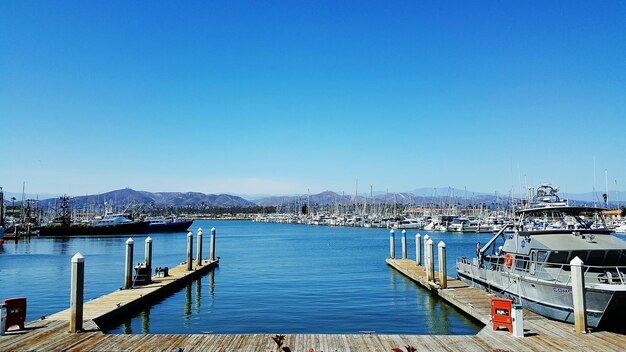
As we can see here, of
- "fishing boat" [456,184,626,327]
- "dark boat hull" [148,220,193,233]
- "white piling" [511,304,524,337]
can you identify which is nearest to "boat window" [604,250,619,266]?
"fishing boat" [456,184,626,327]

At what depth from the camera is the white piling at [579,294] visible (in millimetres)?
14305

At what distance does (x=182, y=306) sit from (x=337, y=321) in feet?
29.1

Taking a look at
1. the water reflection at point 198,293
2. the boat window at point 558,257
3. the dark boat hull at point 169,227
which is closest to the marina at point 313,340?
the boat window at point 558,257

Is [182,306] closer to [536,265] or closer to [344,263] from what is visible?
[536,265]

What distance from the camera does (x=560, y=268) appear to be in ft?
59.8

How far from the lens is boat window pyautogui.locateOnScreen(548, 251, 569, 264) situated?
18875 mm

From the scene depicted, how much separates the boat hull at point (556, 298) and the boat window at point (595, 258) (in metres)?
2.43

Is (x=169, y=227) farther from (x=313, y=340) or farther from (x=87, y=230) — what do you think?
(x=313, y=340)

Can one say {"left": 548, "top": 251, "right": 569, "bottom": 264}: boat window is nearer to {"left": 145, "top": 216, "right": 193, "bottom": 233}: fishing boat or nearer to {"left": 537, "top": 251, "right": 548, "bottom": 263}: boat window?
{"left": 537, "top": 251, "right": 548, "bottom": 263}: boat window

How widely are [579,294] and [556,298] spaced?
3.08 m

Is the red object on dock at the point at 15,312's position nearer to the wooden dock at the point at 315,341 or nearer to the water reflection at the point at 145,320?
the wooden dock at the point at 315,341

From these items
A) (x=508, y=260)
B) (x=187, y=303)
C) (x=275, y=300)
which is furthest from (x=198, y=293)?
(x=508, y=260)

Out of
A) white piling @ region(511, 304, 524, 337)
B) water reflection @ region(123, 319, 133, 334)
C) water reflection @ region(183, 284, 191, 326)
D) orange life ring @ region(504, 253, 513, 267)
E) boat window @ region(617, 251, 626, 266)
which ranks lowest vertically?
water reflection @ region(183, 284, 191, 326)

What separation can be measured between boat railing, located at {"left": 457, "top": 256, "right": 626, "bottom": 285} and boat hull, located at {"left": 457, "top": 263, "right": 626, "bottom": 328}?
0.30 metres
